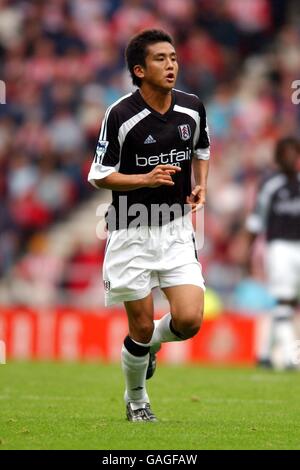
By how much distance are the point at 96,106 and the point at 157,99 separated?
11380mm

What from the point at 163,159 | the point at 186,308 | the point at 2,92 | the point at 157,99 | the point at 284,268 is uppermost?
the point at 2,92

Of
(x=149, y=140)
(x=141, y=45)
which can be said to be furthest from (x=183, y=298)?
(x=141, y=45)

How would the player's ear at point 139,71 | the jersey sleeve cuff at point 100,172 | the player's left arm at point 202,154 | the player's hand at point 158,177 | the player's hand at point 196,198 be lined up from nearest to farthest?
the player's hand at point 158,177 < the jersey sleeve cuff at point 100,172 < the player's hand at point 196,198 < the player's ear at point 139,71 < the player's left arm at point 202,154

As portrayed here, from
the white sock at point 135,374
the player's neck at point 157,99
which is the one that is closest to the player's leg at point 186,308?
the white sock at point 135,374

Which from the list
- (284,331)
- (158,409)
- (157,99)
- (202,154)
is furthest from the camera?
(284,331)

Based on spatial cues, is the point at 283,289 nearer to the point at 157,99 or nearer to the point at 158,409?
the point at 158,409

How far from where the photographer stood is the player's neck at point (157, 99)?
7773 millimetres

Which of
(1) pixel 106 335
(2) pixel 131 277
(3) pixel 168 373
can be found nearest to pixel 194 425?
(2) pixel 131 277

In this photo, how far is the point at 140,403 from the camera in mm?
7777

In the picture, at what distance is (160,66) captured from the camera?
304 inches

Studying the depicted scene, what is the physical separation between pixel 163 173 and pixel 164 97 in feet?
2.31

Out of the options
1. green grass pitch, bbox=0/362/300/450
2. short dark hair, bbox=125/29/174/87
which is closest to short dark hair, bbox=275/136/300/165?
green grass pitch, bbox=0/362/300/450

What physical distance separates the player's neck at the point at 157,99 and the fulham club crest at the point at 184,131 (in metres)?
0.15

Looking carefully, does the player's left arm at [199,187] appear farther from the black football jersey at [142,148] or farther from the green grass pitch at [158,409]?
the green grass pitch at [158,409]
